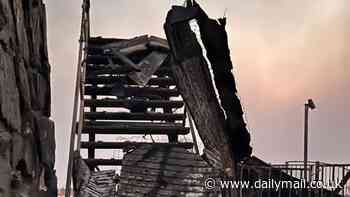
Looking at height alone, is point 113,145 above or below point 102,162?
above

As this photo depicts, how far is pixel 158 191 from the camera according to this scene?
17172mm

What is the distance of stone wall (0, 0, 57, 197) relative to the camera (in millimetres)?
11888

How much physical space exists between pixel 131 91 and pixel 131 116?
0.90 meters

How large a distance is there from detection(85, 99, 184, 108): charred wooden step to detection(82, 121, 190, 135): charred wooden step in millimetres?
687

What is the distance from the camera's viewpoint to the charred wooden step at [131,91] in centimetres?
2117

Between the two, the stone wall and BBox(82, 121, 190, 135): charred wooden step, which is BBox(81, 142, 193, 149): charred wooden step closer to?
BBox(82, 121, 190, 135): charred wooden step

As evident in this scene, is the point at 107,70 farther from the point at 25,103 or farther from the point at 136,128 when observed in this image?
the point at 25,103

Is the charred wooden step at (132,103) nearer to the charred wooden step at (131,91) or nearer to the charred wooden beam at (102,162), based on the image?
the charred wooden step at (131,91)

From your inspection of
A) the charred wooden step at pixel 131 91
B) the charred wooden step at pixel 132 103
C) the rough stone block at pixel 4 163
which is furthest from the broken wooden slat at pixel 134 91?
the rough stone block at pixel 4 163

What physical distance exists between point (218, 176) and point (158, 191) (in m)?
2.16

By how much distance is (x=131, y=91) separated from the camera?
2131 cm

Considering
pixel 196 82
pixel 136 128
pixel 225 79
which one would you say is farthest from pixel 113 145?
pixel 225 79

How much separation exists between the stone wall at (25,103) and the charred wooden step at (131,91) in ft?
11.0

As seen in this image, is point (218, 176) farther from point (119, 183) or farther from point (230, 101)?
point (119, 183)
